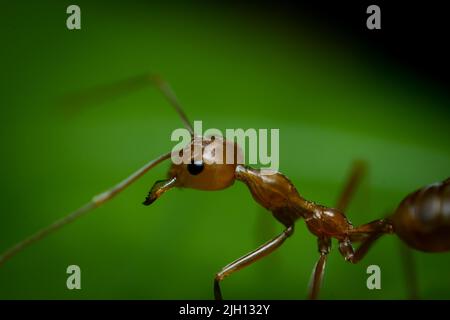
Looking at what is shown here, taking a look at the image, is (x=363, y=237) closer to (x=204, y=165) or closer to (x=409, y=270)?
(x=409, y=270)

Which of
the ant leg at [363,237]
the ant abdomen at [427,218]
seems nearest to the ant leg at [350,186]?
the ant leg at [363,237]

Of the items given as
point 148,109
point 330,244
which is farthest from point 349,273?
point 148,109

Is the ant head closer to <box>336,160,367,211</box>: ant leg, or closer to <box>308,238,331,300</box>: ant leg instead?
<box>308,238,331,300</box>: ant leg

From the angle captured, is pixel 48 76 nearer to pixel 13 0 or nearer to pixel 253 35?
pixel 13 0

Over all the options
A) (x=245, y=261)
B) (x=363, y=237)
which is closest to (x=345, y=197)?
(x=363, y=237)

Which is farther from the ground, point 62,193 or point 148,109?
point 148,109

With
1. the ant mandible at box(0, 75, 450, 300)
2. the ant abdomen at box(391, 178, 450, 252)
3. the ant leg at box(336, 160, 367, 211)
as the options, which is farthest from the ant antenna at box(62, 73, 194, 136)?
the ant abdomen at box(391, 178, 450, 252)
